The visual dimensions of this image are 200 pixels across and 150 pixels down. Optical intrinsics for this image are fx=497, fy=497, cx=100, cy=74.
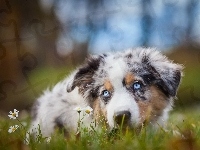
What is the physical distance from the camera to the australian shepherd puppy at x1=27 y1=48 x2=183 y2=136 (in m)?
4.46

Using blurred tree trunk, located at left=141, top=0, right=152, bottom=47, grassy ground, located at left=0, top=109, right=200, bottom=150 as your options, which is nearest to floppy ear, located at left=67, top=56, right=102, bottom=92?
blurred tree trunk, located at left=141, top=0, right=152, bottom=47

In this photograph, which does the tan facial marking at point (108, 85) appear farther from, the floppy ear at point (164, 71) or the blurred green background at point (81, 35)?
the floppy ear at point (164, 71)

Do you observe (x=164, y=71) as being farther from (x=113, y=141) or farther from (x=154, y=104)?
(x=113, y=141)

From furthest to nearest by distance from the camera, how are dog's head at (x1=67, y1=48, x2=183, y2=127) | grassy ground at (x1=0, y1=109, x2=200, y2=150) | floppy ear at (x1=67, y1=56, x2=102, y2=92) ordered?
floppy ear at (x1=67, y1=56, x2=102, y2=92) < dog's head at (x1=67, y1=48, x2=183, y2=127) < grassy ground at (x1=0, y1=109, x2=200, y2=150)

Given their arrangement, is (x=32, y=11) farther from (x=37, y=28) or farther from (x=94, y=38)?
(x=94, y=38)

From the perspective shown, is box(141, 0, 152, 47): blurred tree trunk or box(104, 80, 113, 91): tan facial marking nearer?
box(141, 0, 152, 47): blurred tree trunk

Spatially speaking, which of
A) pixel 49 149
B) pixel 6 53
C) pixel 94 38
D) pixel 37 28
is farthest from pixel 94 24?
pixel 49 149

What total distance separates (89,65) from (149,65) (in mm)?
604

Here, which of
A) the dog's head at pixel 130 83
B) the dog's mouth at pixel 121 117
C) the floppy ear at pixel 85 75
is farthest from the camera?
the floppy ear at pixel 85 75

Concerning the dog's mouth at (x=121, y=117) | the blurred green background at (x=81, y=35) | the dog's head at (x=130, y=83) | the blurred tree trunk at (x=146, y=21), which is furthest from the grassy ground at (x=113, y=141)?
the blurred tree trunk at (x=146, y=21)

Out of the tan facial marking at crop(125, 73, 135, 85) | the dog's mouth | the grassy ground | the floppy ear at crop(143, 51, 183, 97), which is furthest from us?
the floppy ear at crop(143, 51, 183, 97)

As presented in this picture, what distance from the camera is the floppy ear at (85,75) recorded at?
494 centimetres

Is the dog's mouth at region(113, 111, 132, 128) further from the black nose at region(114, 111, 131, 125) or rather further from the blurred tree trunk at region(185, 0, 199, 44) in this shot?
the blurred tree trunk at region(185, 0, 199, 44)

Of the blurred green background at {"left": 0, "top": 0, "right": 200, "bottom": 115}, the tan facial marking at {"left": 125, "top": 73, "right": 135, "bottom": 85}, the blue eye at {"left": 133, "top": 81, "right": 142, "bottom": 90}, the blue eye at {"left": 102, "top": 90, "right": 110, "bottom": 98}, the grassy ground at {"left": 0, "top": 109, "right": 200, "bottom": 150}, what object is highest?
the blurred green background at {"left": 0, "top": 0, "right": 200, "bottom": 115}
